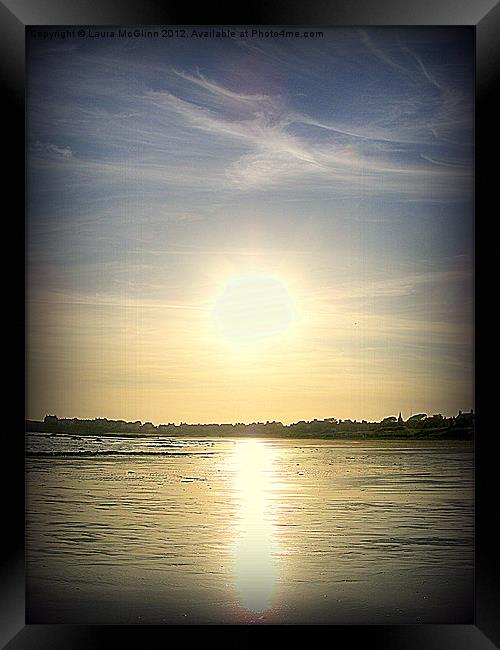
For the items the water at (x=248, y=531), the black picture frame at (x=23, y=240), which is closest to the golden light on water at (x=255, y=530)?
the water at (x=248, y=531)

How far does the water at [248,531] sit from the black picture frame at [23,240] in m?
0.06

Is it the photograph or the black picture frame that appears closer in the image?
the black picture frame

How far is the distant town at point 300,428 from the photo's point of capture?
89.9 inches

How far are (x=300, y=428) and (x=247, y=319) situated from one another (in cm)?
35

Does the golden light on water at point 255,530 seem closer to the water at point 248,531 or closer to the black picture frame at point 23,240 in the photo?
the water at point 248,531

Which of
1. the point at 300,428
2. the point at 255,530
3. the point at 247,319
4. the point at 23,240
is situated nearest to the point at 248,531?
the point at 255,530

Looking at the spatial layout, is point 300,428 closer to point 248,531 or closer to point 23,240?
point 248,531

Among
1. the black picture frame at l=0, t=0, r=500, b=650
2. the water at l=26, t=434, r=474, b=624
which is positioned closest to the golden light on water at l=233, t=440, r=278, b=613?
the water at l=26, t=434, r=474, b=624

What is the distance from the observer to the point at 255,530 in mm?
2293

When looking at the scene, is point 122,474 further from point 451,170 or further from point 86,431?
point 451,170

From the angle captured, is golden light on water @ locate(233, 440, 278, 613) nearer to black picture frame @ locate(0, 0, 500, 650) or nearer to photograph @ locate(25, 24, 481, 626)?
photograph @ locate(25, 24, 481, 626)

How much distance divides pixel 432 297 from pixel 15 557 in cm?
136

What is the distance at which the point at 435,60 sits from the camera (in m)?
2.30

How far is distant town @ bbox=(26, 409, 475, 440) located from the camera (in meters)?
2.28
